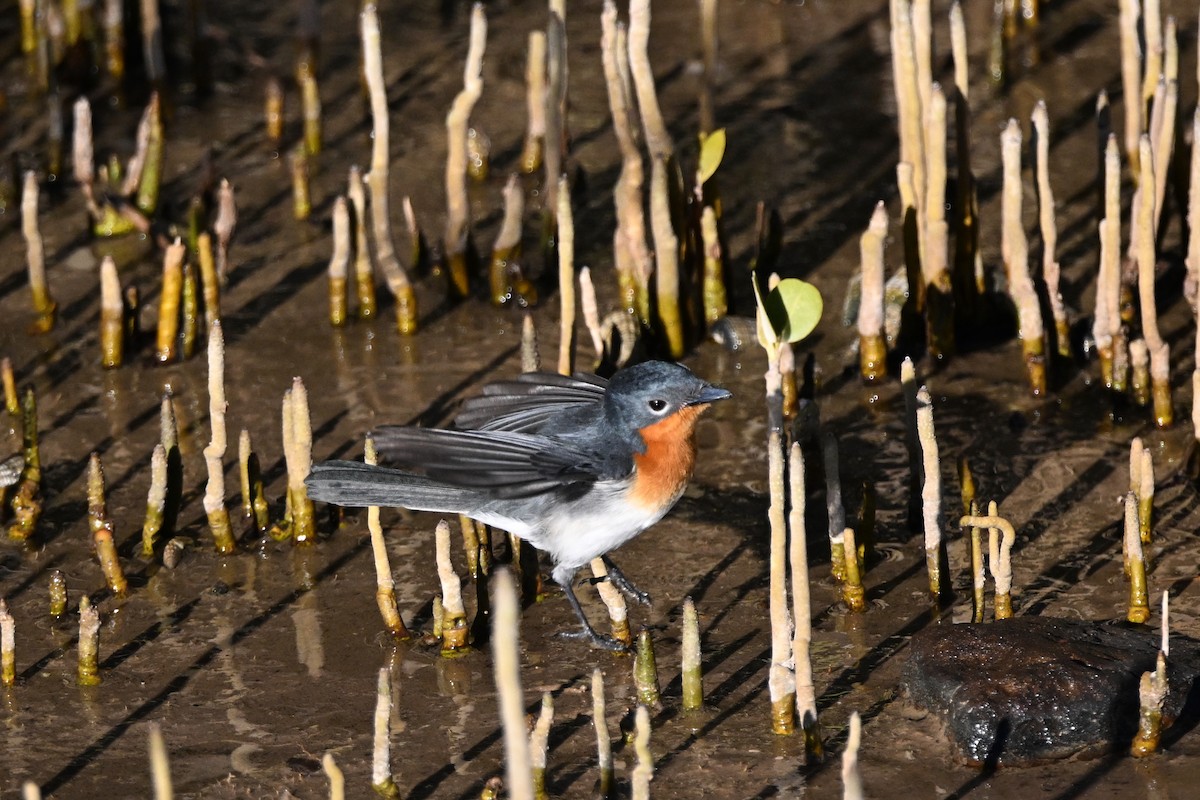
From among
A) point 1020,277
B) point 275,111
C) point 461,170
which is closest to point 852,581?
point 1020,277

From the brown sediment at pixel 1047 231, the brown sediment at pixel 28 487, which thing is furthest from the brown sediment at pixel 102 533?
the brown sediment at pixel 1047 231

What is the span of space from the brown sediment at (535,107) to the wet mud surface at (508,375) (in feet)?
0.86

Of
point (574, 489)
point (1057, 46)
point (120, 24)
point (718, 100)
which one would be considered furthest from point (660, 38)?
point (574, 489)

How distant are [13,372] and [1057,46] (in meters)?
6.27

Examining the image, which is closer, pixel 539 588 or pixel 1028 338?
pixel 539 588

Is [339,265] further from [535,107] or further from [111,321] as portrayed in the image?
[535,107]

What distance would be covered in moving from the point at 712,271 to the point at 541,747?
3.32 metres

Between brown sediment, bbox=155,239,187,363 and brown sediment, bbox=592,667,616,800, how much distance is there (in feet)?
10.8

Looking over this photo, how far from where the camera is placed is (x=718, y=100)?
9578 mm

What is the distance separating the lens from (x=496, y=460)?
16.3 ft

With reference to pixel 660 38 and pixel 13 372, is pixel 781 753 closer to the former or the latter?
pixel 13 372

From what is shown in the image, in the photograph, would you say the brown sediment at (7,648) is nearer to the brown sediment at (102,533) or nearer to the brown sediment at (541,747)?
the brown sediment at (102,533)

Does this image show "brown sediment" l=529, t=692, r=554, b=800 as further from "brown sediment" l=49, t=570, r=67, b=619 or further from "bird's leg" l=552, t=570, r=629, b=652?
"brown sediment" l=49, t=570, r=67, b=619

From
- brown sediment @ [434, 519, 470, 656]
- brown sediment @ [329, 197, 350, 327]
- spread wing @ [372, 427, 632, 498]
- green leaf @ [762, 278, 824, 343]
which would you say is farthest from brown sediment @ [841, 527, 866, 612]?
brown sediment @ [329, 197, 350, 327]
